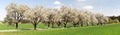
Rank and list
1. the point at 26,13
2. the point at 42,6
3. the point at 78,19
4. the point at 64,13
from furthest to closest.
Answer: the point at 78,19 < the point at 64,13 < the point at 42,6 < the point at 26,13

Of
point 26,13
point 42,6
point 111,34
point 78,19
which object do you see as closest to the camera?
point 111,34

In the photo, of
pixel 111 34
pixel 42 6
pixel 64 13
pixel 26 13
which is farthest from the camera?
pixel 64 13

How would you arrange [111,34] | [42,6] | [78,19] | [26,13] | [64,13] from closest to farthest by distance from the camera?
1. [111,34]
2. [26,13]
3. [42,6]
4. [64,13]
5. [78,19]

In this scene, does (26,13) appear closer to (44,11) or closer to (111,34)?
(44,11)

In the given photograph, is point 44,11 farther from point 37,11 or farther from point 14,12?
point 14,12

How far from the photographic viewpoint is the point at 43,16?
8712cm

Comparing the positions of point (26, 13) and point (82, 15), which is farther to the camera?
point (82, 15)

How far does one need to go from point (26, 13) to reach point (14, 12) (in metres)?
4.53

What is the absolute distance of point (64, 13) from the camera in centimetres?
10081

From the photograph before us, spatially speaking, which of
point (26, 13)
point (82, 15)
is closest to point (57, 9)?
point (82, 15)

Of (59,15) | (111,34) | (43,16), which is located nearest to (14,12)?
(43,16)

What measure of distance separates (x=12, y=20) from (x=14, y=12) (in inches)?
110

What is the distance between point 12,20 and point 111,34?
71.9 meters

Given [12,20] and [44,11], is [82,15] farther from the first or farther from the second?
[12,20]
